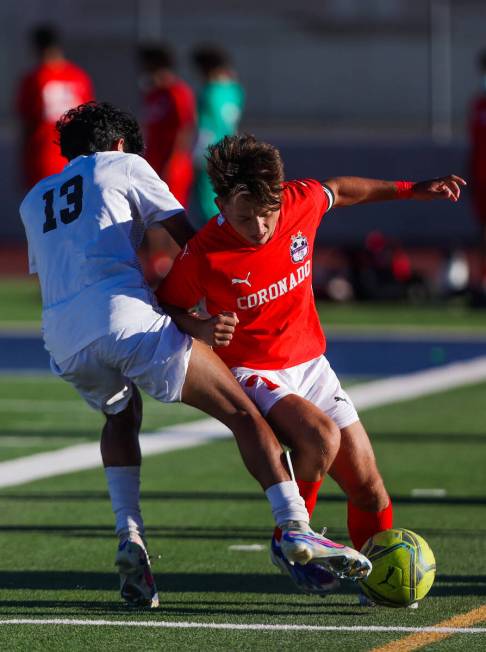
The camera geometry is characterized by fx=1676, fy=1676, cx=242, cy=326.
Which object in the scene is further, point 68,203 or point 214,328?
point 68,203

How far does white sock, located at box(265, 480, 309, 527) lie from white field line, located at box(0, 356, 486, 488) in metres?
3.65

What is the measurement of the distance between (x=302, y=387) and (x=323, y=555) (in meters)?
0.88

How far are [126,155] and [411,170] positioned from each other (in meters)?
23.3

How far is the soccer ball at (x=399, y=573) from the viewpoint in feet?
20.2

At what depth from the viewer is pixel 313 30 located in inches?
1609

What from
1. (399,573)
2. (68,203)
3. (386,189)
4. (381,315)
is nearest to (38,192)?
(68,203)

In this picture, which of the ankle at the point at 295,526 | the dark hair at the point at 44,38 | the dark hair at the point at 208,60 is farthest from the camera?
the dark hair at the point at 208,60

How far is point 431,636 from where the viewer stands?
5738 millimetres

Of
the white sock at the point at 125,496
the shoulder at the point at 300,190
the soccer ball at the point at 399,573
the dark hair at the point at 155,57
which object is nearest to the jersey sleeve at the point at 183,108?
the dark hair at the point at 155,57

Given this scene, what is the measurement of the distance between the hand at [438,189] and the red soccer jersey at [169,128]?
12.4 metres

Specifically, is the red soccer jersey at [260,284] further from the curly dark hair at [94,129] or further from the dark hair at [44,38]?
the dark hair at [44,38]

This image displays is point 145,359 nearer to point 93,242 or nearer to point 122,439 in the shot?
point 93,242

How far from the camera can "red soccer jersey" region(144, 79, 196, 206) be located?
62.8 feet

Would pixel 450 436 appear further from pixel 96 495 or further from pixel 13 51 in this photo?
pixel 13 51
